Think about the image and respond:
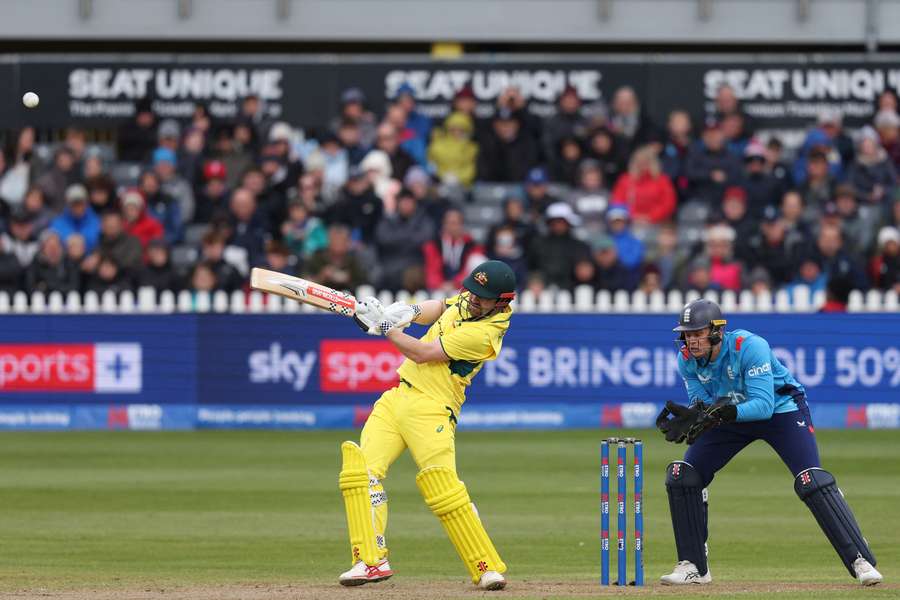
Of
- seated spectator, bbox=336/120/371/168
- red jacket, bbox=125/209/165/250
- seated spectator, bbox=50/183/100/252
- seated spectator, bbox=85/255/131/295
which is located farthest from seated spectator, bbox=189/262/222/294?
seated spectator, bbox=336/120/371/168

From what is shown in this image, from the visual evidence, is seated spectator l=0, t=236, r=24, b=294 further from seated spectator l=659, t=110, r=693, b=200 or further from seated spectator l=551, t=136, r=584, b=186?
seated spectator l=659, t=110, r=693, b=200

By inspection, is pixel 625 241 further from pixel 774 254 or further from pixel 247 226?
pixel 247 226

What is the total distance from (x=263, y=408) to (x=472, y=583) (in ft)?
35.3

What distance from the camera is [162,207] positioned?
24000mm

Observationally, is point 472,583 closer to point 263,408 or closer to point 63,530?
point 63,530

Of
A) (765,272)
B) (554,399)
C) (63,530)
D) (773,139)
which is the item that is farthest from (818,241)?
(63,530)

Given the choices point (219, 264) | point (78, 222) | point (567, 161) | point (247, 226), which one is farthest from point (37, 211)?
point (567, 161)

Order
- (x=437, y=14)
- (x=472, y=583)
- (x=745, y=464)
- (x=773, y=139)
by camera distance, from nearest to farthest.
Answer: (x=472, y=583) → (x=745, y=464) → (x=773, y=139) → (x=437, y=14)

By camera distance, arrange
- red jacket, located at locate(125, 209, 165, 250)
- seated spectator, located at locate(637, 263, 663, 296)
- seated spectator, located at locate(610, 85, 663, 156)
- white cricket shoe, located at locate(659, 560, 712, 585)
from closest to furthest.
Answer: white cricket shoe, located at locate(659, 560, 712, 585)
seated spectator, located at locate(637, 263, 663, 296)
red jacket, located at locate(125, 209, 165, 250)
seated spectator, located at locate(610, 85, 663, 156)

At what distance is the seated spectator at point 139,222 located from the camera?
23.2 m

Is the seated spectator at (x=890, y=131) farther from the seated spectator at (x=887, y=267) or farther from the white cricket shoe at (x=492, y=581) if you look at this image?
the white cricket shoe at (x=492, y=581)

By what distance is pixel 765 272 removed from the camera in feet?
72.8

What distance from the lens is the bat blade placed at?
10.3 metres

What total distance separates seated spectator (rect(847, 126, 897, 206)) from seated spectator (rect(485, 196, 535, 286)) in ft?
15.5
